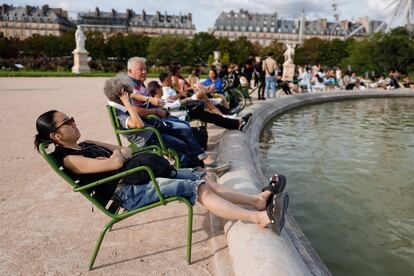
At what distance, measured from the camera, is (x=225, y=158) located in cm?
484

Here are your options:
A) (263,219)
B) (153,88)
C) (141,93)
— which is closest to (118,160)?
(263,219)

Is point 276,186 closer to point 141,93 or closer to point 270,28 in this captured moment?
point 141,93

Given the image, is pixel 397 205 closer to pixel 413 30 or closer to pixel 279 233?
pixel 279 233

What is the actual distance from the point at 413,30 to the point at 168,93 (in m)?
40.9

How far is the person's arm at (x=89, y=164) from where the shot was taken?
276 cm

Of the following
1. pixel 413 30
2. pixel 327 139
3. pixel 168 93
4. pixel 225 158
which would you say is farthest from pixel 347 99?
pixel 413 30

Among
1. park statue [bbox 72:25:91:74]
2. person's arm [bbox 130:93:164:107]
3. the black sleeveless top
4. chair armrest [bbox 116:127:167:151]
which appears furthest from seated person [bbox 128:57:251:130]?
park statue [bbox 72:25:91:74]

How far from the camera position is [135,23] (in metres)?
114

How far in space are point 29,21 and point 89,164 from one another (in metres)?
115

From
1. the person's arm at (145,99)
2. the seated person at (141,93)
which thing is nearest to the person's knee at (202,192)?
the seated person at (141,93)

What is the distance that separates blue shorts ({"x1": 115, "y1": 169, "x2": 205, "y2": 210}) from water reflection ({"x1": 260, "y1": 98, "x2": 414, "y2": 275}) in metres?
1.31

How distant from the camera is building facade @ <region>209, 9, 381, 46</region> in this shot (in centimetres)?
11325

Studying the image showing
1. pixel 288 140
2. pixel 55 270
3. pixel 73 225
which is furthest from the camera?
pixel 288 140

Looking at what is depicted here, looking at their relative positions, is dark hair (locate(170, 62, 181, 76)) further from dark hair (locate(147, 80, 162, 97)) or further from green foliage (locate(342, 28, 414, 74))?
green foliage (locate(342, 28, 414, 74))
